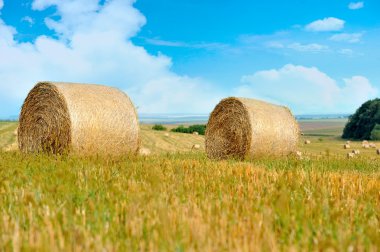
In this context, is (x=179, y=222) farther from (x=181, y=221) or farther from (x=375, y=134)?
(x=375, y=134)

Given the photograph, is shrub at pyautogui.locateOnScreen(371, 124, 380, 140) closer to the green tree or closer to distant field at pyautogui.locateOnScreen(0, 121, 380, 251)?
the green tree

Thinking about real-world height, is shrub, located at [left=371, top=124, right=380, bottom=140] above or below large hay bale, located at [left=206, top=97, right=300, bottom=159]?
below

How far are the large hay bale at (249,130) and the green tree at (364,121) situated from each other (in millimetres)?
35095

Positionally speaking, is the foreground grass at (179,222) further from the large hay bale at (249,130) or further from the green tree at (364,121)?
the green tree at (364,121)

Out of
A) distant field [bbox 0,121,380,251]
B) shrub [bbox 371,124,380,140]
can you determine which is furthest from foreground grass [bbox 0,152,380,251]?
shrub [bbox 371,124,380,140]

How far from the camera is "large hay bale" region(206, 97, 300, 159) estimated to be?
47.3 ft

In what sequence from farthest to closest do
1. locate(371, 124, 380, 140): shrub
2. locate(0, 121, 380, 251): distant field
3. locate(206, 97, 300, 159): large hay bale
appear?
locate(371, 124, 380, 140): shrub
locate(206, 97, 300, 159): large hay bale
locate(0, 121, 380, 251): distant field

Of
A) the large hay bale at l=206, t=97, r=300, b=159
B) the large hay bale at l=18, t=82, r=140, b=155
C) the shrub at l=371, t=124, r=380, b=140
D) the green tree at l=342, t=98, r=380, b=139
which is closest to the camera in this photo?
the large hay bale at l=18, t=82, r=140, b=155

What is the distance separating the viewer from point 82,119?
11.5 meters

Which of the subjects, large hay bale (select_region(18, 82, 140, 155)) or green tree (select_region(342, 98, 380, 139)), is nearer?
large hay bale (select_region(18, 82, 140, 155))

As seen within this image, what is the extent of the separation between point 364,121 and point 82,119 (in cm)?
4467

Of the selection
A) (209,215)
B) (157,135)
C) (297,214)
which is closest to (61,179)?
(209,215)

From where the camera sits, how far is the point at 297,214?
12.9ft

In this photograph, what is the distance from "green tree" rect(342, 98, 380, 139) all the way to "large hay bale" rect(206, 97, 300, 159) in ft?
115
